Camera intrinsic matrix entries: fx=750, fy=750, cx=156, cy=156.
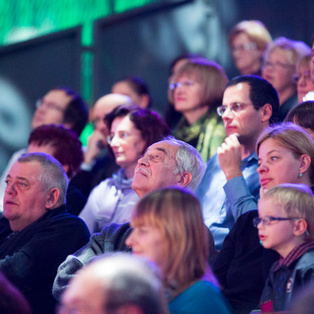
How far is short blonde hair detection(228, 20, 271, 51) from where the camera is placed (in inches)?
228

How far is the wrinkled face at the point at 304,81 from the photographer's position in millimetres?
4707

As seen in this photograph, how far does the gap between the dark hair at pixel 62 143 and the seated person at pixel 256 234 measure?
1615 millimetres

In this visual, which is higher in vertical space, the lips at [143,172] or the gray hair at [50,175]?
the gray hair at [50,175]

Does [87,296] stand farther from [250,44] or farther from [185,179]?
[250,44]

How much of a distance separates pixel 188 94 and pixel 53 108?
3.94 ft

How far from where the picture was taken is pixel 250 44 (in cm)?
581

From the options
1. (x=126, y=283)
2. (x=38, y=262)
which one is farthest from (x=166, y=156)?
(x=126, y=283)

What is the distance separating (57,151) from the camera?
15.8ft

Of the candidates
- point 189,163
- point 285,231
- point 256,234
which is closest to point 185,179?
point 189,163

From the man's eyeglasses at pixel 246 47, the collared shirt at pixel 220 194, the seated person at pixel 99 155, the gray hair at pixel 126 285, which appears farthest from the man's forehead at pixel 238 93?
the gray hair at pixel 126 285

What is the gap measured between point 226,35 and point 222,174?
A: 2.33 metres

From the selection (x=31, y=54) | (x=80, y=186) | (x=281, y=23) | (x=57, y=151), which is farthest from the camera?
(x=31, y=54)

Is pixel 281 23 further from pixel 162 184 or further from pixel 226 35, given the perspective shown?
pixel 162 184

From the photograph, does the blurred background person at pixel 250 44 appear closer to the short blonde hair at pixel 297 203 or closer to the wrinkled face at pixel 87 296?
the short blonde hair at pixel 297 203
